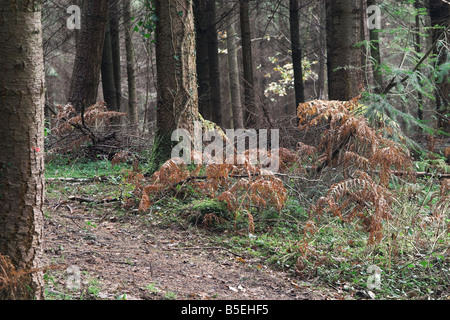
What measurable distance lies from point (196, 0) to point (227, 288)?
9960mm

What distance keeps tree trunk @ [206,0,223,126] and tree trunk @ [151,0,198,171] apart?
5.49m

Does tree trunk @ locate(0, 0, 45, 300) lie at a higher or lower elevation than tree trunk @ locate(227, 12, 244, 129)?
lower

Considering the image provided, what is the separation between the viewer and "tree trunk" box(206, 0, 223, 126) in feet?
40.6

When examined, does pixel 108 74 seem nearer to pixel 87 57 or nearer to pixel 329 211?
pixel 87 57

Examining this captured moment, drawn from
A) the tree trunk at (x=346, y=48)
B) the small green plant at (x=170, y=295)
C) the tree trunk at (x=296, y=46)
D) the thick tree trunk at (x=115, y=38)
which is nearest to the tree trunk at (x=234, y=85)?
the tree trunk at (x=296, y=46)

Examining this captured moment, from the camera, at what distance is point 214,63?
12.9m

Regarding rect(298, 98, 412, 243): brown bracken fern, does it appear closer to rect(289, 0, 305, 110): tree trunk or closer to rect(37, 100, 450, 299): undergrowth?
rect(37, 100, 450, 299): undergrowth

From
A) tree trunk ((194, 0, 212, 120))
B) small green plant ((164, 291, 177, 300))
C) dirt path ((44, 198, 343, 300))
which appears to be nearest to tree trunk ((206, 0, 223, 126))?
tree trunk ((194, 0, 212, 120))

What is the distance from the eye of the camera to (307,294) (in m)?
4.15

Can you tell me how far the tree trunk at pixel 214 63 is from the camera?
12367 millimetres

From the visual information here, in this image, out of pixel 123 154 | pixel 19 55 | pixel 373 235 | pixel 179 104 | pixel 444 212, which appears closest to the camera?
pixel 19 55
